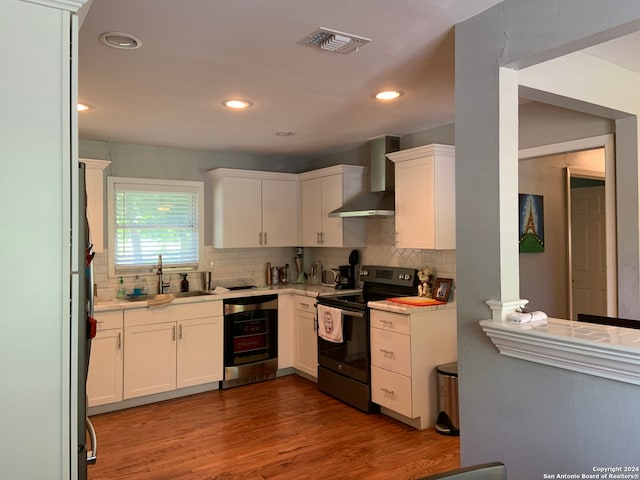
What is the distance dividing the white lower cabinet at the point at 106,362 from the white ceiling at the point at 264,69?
163 centimetres

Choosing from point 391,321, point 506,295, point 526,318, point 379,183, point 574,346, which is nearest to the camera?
point 574,346

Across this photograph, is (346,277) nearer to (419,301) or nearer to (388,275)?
(388,275)

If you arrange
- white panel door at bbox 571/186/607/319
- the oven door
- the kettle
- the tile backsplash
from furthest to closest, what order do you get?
the kettle → white panel door at bbox 571/186/607/319 → the tile backsplash → the oven door

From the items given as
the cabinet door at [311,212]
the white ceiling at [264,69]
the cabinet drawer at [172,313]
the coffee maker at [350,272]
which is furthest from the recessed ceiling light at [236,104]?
the coffee maker at [350,272]

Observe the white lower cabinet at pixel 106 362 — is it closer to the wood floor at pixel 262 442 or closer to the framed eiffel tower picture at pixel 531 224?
the wood floor at pixel 262 442

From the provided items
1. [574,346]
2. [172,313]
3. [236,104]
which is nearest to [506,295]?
[574,346]

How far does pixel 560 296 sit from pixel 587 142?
1.65 meters

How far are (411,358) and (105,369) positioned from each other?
2.51 metres

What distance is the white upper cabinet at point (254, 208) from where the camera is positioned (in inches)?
194

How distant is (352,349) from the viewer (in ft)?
13.3

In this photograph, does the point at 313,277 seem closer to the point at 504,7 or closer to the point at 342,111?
the point at 342,111

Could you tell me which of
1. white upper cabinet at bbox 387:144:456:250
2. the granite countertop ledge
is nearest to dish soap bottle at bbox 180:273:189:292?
white upper cabinet at bbox 387:144:456:250

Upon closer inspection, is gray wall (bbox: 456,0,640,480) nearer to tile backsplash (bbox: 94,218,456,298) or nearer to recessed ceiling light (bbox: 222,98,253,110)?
recessed ceiling light (bbox: 222,98,253,110)

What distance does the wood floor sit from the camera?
9.80 ft
